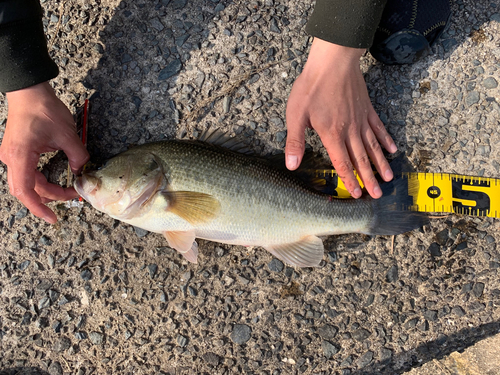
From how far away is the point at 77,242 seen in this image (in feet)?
8.64

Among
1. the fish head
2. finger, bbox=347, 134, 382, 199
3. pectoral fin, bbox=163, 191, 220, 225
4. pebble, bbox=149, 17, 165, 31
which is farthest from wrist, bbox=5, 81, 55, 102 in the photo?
finger, bbox=347, 134, 382, 199

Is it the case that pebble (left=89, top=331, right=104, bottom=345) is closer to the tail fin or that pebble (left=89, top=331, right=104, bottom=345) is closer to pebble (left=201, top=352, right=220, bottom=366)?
pebble (left=201, top=352, right=220, bottom=366)

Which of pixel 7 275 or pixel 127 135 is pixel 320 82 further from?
pixel 7 275

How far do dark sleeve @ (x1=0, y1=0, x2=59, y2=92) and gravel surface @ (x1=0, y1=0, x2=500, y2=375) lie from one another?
1.45 ft

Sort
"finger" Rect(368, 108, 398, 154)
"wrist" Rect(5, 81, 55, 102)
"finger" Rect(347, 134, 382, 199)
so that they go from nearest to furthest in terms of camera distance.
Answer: "wrist" Rect(5, 81, 55, 102) < "finger" Rect(347, 134, 382, 199) < "finger" Rect(368, 108, 398, 154)

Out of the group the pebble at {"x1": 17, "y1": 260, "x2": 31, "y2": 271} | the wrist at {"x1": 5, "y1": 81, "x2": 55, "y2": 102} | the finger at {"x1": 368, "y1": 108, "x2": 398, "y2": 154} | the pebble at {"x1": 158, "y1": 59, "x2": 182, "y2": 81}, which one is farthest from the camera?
the pebble at {"x1": 158, "y1": 59, "x2": 182, "y2": 81}

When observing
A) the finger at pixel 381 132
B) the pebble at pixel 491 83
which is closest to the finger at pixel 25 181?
the finger at pixel 381 132

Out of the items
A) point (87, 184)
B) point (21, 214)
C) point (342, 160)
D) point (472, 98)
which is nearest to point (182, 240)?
point (87, 184)

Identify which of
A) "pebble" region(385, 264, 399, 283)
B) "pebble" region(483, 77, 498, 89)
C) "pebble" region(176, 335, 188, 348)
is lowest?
"pebble" region(176, 335, 188, 348)

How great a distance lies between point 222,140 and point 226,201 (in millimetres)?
478

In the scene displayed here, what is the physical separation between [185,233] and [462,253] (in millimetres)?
2110

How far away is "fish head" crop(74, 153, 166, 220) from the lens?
2.24 m

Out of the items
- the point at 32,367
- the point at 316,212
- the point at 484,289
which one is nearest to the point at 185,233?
the point at 316,212

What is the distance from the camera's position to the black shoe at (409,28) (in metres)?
2.55
